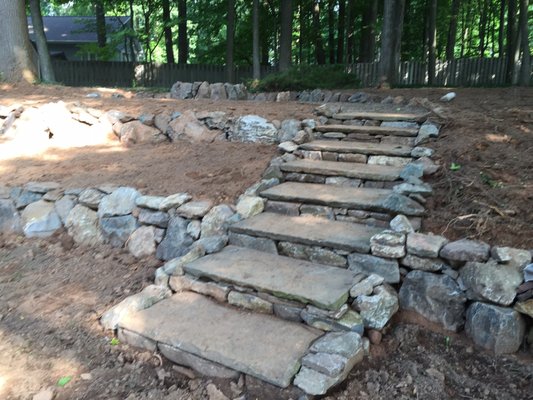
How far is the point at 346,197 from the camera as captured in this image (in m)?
3.84

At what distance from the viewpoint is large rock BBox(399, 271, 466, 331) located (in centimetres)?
287

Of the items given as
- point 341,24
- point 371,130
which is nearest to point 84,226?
point 371,130

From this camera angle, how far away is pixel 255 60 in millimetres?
12758

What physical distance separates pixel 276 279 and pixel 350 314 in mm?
553

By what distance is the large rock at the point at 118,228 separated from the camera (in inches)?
171

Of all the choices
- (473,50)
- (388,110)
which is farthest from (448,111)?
(473,50)

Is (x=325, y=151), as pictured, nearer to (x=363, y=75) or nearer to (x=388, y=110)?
(x=388, y=110)

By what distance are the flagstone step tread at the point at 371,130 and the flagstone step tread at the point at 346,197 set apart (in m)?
1.27

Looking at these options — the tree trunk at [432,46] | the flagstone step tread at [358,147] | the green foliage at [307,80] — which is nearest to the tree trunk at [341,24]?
the tree trunk at [432,46]

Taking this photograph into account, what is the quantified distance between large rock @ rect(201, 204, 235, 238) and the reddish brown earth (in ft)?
0.74

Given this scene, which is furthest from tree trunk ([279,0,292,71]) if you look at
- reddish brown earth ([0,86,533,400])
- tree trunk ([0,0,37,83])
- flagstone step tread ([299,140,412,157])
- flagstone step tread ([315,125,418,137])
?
flagstone step tread ([299,140,412,157])

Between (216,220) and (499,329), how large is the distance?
2.28 metres

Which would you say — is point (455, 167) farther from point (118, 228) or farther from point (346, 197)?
point (118, 228)

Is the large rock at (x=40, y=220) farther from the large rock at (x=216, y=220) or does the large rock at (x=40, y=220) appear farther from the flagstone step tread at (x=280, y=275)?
the flagstone step tread at (x=280, y=275)
